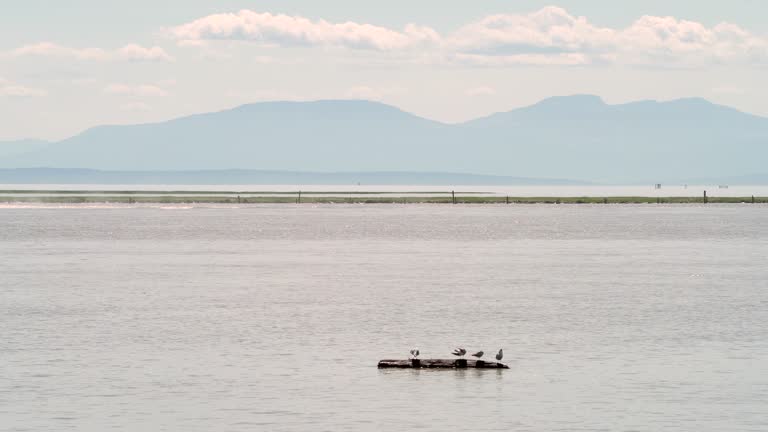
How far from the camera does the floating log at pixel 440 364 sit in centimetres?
3728

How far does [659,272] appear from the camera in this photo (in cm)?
7838

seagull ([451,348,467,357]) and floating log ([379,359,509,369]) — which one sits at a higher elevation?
seagull ([451,348,467,357])

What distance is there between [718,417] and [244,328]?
20.8m

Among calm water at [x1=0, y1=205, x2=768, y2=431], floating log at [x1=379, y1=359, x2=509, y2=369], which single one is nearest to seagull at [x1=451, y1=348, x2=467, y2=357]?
floating log at [x1=379, y1=359, x2=509, y2=369]

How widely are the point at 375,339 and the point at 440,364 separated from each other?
7143 millimetres

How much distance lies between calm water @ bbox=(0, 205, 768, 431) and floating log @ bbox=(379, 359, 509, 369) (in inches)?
18.3

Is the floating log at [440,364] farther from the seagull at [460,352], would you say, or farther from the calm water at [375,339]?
the calm water at [375,339]

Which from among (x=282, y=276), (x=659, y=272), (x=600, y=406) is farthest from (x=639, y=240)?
(x=600, y=406)

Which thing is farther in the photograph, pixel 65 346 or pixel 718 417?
pixel 65 346

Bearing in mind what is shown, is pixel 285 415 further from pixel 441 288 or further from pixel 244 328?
pixel 441 288

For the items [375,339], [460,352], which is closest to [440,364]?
[460,352]

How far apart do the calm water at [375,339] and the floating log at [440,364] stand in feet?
1.53

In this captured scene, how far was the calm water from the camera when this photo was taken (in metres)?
31.6

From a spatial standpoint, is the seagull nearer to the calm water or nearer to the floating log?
the floating log
